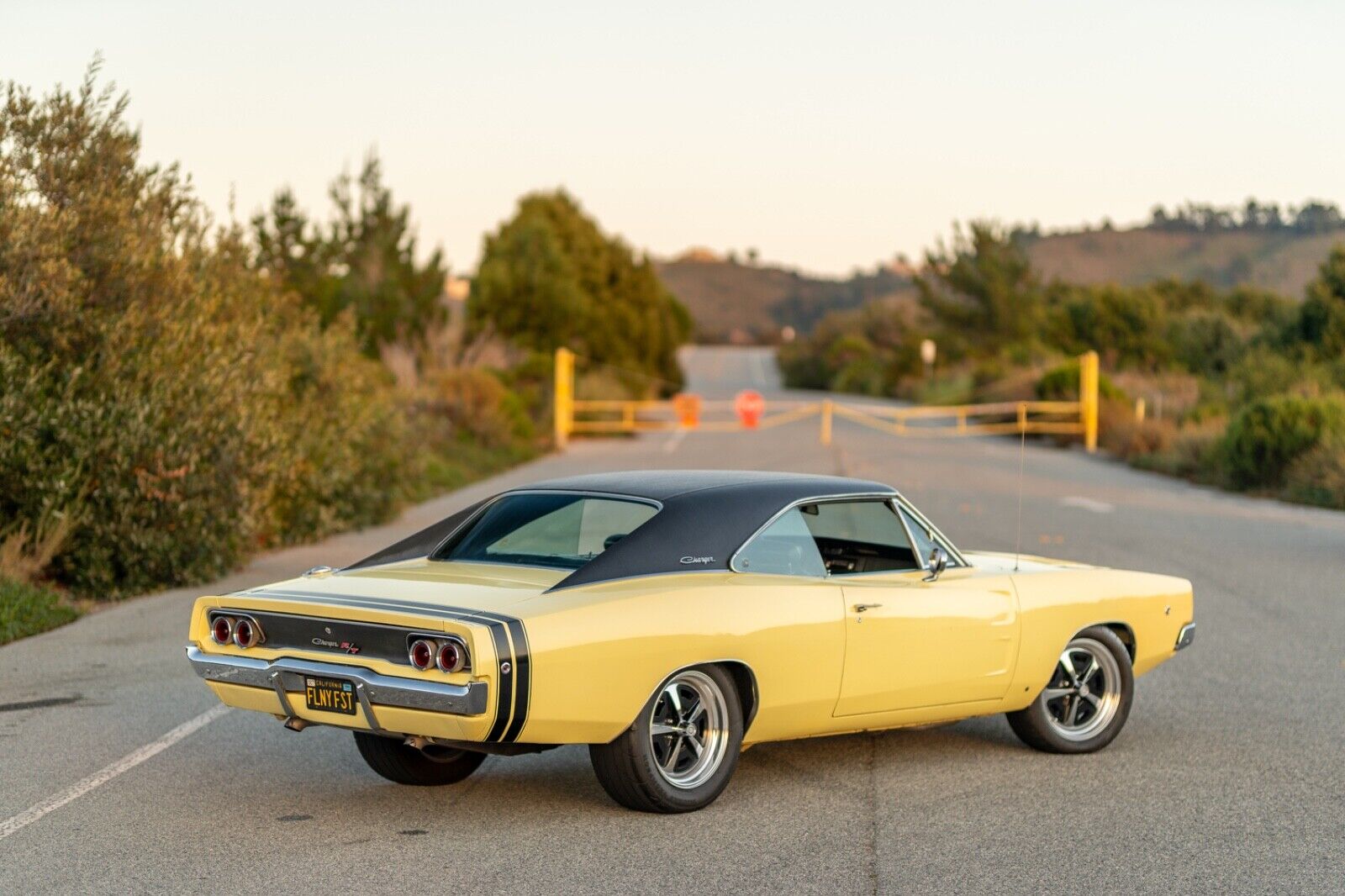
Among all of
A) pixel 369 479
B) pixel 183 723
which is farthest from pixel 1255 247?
pixel 183 723

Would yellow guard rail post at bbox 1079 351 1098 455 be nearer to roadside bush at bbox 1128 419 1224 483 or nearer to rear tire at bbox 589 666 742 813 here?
roadside bush at bbox 1128 419 1224 483

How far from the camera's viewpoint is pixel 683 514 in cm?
730

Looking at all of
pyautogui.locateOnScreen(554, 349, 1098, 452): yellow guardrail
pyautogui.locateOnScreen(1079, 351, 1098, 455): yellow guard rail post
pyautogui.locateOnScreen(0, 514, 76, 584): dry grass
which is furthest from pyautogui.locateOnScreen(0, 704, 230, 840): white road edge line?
pyautogui.locateOnScreen(1079, 351, 1098, 455): yellow guard rail post

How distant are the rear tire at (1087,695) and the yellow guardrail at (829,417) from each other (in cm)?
2893

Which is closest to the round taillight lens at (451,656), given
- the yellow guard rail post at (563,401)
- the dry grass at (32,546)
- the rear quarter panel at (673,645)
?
the rear quarter panel at (673,645)

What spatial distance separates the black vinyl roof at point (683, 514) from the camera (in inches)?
278

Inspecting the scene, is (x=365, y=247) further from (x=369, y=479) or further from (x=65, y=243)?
(x=65, y=243)

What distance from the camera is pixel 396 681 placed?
21.1 ft

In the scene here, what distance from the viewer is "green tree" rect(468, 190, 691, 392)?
54125 millimetres

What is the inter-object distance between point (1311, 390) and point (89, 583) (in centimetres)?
2572

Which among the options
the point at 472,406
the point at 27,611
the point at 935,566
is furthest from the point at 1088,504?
the point at 935,566

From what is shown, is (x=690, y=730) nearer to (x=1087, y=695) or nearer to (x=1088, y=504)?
(x=1087, y=695)

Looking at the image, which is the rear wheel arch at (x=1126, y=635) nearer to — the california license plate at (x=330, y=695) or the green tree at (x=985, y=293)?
the california license plate at (x=330, y=695)

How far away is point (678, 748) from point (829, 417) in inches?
1478
